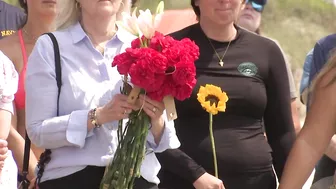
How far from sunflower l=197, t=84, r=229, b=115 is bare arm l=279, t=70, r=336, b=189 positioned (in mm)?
420

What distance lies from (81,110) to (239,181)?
106 cm

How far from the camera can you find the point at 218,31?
4.48 m

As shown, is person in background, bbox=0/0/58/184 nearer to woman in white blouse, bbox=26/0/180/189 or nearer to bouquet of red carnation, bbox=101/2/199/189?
woman in white blouse, bbox=26/0/180/189

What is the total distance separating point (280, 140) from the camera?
455cm

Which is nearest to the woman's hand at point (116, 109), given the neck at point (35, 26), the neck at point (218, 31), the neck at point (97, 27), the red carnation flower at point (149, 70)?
the red carnation flower at point (149, 70)

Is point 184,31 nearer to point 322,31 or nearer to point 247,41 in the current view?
Answer: point 247,41

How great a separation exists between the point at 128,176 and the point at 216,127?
32.6 inches

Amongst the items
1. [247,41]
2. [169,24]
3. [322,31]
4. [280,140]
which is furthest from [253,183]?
[322,31]

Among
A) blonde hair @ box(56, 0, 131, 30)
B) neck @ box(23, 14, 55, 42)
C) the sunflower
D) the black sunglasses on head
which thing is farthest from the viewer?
the black sunglasses on head

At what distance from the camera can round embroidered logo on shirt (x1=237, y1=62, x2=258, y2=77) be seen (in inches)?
172

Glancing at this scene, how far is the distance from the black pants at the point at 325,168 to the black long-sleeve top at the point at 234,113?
0.80 feet

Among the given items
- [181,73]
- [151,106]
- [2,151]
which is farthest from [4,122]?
[181,73]

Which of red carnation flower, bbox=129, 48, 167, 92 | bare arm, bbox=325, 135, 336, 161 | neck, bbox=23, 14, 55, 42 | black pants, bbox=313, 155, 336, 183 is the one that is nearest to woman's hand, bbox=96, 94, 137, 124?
red carnation flower, bbox=129, 48, 167, 92

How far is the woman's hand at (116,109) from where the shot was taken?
11.6ft
